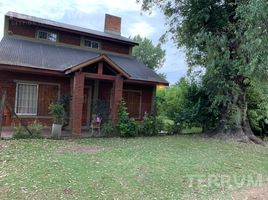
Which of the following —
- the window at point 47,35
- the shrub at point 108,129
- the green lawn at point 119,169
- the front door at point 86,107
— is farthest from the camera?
the window at point 47,35

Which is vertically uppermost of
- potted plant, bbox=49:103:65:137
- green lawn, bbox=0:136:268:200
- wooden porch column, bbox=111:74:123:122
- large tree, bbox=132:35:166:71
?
large tree, bbox=132:35:166:71

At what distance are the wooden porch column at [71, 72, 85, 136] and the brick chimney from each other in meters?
10.4

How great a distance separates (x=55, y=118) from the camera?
13133 millimetres

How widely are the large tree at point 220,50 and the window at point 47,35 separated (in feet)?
18.7

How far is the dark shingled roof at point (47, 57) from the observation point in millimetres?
14640

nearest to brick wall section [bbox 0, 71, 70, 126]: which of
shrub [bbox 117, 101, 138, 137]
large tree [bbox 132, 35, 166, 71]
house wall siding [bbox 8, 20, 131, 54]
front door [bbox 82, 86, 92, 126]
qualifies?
front door [bbox 82, 86, 92, 126]

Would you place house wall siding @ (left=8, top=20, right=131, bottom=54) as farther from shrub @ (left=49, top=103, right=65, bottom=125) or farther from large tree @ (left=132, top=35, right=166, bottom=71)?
large tree @ (left=132, top=35, right=166, bottom=71)

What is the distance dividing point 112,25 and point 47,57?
8.84m

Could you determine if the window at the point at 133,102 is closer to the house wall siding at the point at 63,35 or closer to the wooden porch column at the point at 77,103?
the house wall siding at the point at 63,35

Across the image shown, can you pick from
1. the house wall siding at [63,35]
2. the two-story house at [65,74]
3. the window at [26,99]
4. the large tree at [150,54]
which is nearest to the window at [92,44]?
the two-story house at [65,74]

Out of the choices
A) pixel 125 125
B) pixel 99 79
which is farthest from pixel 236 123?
pixel 99 79

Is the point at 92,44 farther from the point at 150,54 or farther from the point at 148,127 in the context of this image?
the point at 150,54

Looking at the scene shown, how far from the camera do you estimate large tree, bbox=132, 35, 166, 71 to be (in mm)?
51875

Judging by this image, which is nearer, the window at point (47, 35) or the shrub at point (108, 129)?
the shrub at point (108, 129)
